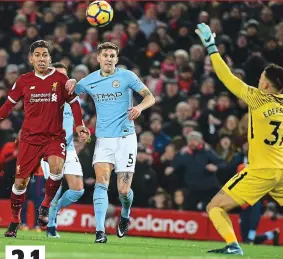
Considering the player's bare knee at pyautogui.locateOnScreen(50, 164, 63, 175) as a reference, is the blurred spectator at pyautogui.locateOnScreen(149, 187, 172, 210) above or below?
below

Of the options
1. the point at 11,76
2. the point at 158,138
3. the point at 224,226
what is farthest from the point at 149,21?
Result: the point at 224,226

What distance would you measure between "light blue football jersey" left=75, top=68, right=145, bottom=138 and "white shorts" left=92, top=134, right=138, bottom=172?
8 cm

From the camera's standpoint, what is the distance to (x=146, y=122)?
2020 centimetres

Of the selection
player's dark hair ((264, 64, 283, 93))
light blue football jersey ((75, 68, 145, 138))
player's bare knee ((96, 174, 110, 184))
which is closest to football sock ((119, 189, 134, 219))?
player's bare knee ((96, 174, 110, 184))

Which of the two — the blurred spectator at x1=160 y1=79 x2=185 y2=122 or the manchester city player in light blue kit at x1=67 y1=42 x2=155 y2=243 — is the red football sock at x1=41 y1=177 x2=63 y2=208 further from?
the blurred spectator at x1=160 y1=79 x2=185 y2=122

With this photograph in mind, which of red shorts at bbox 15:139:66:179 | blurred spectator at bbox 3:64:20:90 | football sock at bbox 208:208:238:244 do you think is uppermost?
blurred spectator at bbox 3:64:20:90

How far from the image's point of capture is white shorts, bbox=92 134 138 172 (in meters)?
13.0

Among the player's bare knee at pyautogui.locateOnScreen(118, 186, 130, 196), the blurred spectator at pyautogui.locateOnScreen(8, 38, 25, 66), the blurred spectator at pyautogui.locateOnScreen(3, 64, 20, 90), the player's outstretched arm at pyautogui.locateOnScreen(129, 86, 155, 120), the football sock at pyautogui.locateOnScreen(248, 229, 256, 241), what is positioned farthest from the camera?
the blurred spectator at pyautogui.locateOnScreen(8, 38, 25, 66)

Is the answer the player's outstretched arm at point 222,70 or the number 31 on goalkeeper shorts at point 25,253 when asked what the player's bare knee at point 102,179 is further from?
the number 31 on goalkeeper shorts at point 25,253

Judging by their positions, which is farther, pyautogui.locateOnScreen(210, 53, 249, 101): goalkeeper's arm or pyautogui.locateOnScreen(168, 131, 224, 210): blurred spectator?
pyautogui.locateOnScreen(168, 131, 224, 210): blurred spectator

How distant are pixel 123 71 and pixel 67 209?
18.0 ft

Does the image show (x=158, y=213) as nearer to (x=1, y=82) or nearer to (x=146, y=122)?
(x=146, y=122)

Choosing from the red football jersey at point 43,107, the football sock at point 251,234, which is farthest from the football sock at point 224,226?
the football sock at point 251,234

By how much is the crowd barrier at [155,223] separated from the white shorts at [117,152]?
4760mm
